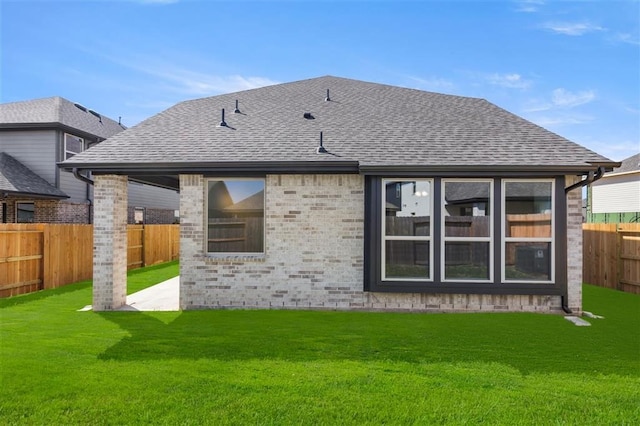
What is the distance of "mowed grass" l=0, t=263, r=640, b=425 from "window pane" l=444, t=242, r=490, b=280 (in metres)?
0.80

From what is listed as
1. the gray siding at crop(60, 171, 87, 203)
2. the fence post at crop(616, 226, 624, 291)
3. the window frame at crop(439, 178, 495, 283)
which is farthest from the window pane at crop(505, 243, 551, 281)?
the gray siding at crop(60, 171, 87, 203)

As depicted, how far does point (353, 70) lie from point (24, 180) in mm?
13986

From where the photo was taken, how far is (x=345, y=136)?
29.5 feet

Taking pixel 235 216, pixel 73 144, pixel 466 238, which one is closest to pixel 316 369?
pixel 235 216

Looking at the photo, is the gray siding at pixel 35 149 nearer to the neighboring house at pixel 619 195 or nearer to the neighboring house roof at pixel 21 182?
the neighboring house roof at pixel 21 182

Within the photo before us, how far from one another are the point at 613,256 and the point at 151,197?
22347mm

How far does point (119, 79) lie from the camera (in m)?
12.9

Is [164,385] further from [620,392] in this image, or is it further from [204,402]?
[620,392]

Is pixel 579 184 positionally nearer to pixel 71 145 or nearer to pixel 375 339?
pixel 375 339

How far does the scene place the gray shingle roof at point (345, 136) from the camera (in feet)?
25.6

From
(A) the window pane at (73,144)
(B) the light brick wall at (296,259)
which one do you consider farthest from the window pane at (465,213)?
(A) the window pane at (73,144)

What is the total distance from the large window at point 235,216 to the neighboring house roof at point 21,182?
447 inches

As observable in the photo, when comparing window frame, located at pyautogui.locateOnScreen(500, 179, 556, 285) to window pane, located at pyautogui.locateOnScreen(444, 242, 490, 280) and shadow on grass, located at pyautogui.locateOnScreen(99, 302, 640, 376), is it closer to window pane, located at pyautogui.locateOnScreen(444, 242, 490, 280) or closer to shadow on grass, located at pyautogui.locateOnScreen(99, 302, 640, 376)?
window pane, located at pyautogui.locateOnScreen(444, 242, 490, 280)

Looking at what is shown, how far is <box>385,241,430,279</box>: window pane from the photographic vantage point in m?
7.76
